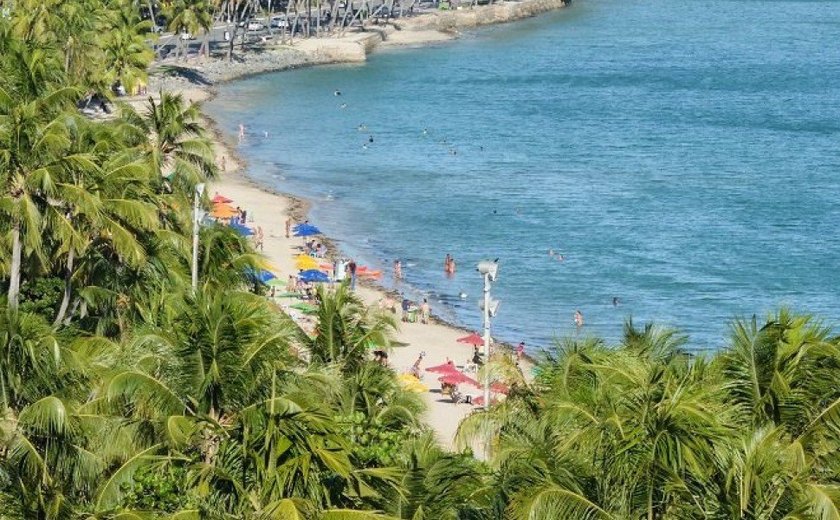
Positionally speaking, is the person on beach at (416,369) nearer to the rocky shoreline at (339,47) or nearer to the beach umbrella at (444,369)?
the beach umbrella at (444,369)

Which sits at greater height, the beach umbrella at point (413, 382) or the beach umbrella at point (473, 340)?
the beach umbrella at point (413, 382)

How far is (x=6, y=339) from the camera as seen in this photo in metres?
20.2

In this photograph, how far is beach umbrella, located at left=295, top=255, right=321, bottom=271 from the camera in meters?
57.7

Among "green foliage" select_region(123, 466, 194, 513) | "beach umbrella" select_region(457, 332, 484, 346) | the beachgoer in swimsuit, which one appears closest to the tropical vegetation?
"green foliage" select_region(123, 466, 194, 513)

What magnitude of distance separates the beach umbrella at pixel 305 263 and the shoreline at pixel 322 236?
2.05 ft

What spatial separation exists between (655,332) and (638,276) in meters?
41.9

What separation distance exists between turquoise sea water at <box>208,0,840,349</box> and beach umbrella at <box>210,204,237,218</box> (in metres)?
5.41

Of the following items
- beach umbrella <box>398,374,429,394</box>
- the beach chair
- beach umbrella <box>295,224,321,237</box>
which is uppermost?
beach umbrella <box>398,374,429,394</box>

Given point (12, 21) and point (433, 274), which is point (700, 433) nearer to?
point (433, 274)

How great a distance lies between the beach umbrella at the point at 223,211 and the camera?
6275cm

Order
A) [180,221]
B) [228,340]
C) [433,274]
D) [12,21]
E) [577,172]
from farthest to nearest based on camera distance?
1. [577,172]
2. [12,21]
3. [433,274]
4. [180,221]
5. [228,340]

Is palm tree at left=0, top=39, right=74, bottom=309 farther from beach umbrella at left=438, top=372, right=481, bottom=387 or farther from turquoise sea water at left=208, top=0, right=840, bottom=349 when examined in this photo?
turquoise sea water at left=208, top=0, right=840, bottom=349

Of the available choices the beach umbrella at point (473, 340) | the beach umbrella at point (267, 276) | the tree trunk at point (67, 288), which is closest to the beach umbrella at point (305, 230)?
the beach umbrella at point (267, 276)

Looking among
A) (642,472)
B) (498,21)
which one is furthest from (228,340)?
(498,21)
